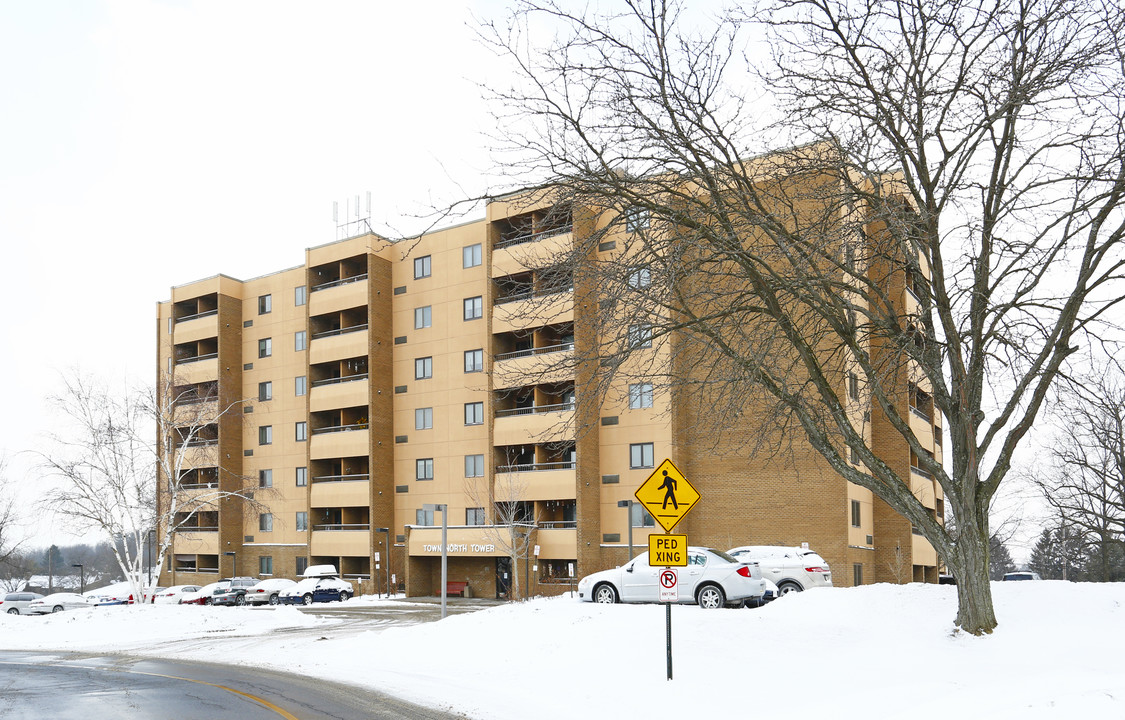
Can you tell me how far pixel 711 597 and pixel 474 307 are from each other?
1315 inches

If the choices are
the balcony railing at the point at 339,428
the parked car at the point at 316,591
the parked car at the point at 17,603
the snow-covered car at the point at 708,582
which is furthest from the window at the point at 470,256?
the snow-covered car at the point at 708,582

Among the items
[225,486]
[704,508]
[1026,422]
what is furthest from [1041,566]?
[1026,422]

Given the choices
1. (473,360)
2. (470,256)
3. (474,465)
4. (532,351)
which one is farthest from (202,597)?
(470,256)

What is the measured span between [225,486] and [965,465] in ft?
195

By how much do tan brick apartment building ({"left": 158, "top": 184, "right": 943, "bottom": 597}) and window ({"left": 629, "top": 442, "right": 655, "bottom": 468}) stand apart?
0.08 metres

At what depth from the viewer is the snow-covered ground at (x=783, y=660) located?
1056 centimetres

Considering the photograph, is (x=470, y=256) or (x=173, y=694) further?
(x=470, y=256)

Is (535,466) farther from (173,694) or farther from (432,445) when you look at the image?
(173,694)

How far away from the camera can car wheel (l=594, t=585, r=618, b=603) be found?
23339mm

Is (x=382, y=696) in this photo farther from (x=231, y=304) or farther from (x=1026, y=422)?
(x=231, y=304)

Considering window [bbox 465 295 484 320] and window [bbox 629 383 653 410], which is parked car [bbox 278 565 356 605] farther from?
window [bbox 629 383 653 410]

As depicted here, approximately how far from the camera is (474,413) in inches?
2061

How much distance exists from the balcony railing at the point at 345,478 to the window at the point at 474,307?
11.8 m

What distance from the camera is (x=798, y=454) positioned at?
133 ft
